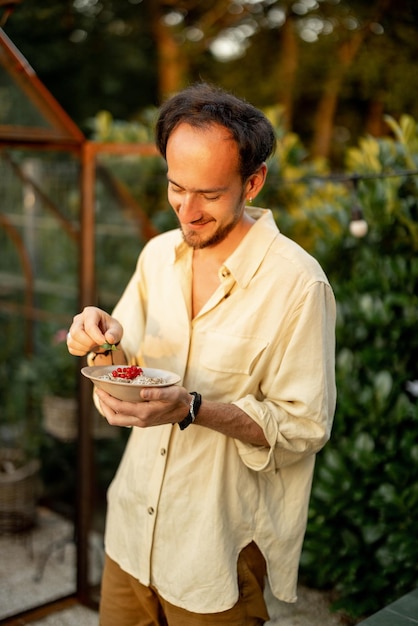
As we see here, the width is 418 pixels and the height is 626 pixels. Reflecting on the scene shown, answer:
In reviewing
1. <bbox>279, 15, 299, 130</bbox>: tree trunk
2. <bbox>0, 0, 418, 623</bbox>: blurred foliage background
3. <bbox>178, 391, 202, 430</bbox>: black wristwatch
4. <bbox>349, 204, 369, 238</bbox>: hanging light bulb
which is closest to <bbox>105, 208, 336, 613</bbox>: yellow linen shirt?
<bbox>178, 391, 202, 430</bbox>: black wristwatch

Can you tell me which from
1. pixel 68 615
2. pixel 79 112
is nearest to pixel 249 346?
pixel 68 615

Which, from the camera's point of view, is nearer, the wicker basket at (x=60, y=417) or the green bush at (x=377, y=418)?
the green bush at (x=377, y=418)

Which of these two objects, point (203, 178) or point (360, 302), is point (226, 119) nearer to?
point (203, 178)

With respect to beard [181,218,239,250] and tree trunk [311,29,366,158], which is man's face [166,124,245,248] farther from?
tree trunk [311,29,366,158]

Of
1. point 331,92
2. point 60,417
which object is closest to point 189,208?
point 60,417

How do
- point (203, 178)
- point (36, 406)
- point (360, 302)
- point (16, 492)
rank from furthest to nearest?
point (36, 406) → point (16, 492) → point (360, 302) → point (203, 178)

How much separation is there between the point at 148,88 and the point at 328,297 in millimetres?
16423

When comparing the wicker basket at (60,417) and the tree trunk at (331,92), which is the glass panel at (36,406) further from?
the tree trunk at (331,92)

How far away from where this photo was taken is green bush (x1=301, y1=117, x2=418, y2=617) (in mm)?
3059

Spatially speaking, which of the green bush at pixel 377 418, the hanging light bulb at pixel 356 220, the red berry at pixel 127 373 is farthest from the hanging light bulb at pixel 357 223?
the red berry at pixel 127 373

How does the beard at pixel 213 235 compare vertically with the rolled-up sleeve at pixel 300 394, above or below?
above

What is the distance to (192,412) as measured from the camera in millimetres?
1623

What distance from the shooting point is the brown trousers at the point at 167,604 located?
70.7 inches

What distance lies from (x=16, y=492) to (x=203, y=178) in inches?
118
